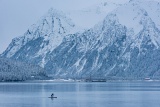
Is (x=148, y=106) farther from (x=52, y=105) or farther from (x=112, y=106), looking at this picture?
(x=52, y=105)

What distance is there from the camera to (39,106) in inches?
4875

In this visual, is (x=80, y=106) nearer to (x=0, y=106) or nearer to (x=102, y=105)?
(x=102, y=105)

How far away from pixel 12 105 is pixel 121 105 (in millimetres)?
23607

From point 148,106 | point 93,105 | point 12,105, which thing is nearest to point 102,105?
point 93,105

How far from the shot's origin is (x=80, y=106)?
123 meters

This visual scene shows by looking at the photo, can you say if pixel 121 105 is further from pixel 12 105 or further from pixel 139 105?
pixel 12 105

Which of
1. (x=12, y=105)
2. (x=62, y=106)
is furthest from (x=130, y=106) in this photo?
(x=12, y=105)

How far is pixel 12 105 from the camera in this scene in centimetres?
12594

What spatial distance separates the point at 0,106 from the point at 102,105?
21.9 metres

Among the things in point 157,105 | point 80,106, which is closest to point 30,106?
point 80,106

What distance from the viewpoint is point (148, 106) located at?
400 ft

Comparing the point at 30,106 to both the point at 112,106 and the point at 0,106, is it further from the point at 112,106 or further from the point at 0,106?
the point at 112,106

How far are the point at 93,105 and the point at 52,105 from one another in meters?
8.95

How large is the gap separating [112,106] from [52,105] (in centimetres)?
1329
